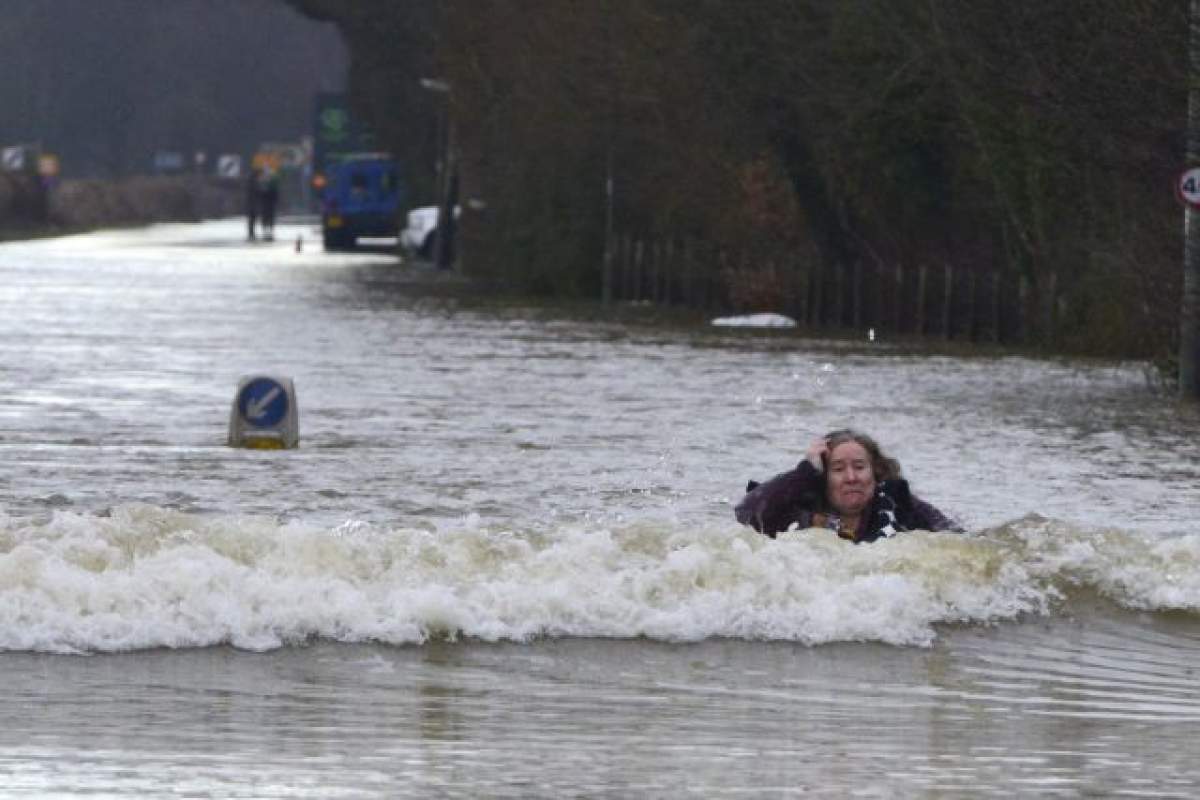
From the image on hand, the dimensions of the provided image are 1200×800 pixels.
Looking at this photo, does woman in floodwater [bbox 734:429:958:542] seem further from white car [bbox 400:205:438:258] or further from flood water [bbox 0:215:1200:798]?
white car [bbox 400:205:438:258]

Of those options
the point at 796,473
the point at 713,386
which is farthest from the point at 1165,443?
the point at 796,473

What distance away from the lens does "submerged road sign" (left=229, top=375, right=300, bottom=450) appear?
2334cm

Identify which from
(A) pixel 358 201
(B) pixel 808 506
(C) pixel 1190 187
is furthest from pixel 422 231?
(B) pixel 808 506

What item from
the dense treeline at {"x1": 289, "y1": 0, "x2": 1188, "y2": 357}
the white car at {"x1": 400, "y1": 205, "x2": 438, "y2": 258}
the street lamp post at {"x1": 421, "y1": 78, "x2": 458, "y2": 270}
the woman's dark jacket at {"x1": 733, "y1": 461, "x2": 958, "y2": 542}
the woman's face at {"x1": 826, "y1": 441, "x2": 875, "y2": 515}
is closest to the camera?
the woman's face at {"x1": 826, "y1": 441, "x2": 875, "y2": 515}

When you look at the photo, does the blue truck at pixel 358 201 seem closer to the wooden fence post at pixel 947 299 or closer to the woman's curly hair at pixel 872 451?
the wooden fence post at pixel 947 299

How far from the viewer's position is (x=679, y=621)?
13391 mm

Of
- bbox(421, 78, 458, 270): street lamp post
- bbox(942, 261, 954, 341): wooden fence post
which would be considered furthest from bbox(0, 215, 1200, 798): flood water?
bbox(421, 78, 458, 270): street lamp post

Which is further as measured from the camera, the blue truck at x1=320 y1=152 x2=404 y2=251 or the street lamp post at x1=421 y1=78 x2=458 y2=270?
the blue truck at x1=320 y1=152 x2=404 y2=251

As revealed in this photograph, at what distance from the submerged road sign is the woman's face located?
342 inches

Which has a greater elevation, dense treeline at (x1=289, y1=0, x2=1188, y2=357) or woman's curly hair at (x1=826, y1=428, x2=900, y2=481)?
dense treeline at (x1=289, y1=0, x2=1188, y2=357)

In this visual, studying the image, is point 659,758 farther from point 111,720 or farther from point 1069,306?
point 1069,306

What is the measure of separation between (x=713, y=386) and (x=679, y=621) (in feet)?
62.3

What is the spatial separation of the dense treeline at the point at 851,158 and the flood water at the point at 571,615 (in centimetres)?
703

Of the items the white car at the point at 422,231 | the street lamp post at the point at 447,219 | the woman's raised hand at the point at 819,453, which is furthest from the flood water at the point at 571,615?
the white car at the point at 422,231
